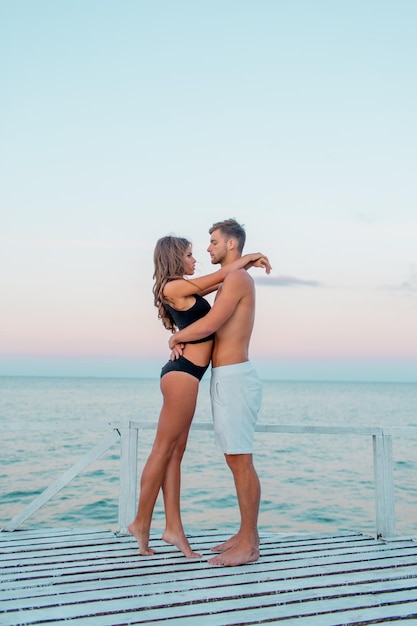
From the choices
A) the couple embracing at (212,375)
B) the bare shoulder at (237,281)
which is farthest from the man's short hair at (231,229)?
the bare shoulder at (237,281)

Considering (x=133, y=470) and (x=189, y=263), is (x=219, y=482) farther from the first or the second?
(x=189, y=263)

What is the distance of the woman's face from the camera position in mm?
3248

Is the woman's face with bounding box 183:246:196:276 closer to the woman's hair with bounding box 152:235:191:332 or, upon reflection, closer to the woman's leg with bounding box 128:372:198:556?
the woman's hair with bounding box 152:235:191:332

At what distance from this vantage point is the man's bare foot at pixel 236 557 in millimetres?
2973

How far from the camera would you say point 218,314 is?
3.08 meters

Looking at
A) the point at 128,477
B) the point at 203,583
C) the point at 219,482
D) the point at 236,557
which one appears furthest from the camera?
the point at 219,482

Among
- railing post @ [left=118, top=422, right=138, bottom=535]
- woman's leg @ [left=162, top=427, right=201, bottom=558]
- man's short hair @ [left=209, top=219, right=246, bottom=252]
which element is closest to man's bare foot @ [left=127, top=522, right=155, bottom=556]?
woman's leg @ [left=162, top=427, right=201, bottom=558]

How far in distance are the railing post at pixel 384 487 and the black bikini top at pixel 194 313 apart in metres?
1.48

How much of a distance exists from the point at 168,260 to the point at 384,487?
6.88ft

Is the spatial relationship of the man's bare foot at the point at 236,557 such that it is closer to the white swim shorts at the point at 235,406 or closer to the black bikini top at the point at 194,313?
the white swim shorts at the point at 235,406

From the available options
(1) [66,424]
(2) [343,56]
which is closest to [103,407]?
(2) [343,56]

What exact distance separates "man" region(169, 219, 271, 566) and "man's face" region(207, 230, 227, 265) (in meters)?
0.20

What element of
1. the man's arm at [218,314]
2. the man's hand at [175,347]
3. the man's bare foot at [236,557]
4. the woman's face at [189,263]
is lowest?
the man's bare foot at [236,557]

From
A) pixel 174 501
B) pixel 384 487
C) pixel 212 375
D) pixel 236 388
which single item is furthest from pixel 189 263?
pixel 384 487
